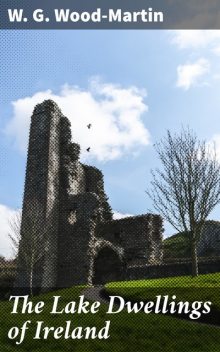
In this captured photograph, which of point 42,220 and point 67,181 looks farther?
point 67,181

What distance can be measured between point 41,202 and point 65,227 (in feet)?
9.74

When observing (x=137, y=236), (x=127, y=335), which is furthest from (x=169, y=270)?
(x=127, y=335)

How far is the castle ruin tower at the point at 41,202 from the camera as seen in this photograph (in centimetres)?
2838

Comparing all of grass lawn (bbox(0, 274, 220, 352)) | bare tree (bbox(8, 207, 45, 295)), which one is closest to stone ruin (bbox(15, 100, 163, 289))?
bare tree (bbox(8, 207, 45, 295))

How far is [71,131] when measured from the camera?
115 feet

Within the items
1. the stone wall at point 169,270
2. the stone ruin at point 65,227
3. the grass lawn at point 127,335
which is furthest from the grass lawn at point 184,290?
the stone ruin at point 65,227

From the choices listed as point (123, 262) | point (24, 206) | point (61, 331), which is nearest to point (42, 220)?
point (24, 206)

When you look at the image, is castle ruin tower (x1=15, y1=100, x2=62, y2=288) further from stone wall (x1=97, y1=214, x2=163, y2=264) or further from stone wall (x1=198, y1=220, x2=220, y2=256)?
stone wall (x1=198, y1=220, x2=220, y2=256)

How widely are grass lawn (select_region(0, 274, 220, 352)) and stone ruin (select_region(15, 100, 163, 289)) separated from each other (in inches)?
585

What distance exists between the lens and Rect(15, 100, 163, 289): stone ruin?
29141 mm

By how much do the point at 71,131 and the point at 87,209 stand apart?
7249 millimetres

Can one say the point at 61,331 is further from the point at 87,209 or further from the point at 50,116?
the point at 50,116

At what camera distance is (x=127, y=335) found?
1084 centimetres

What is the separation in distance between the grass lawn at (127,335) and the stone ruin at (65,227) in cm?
1487
